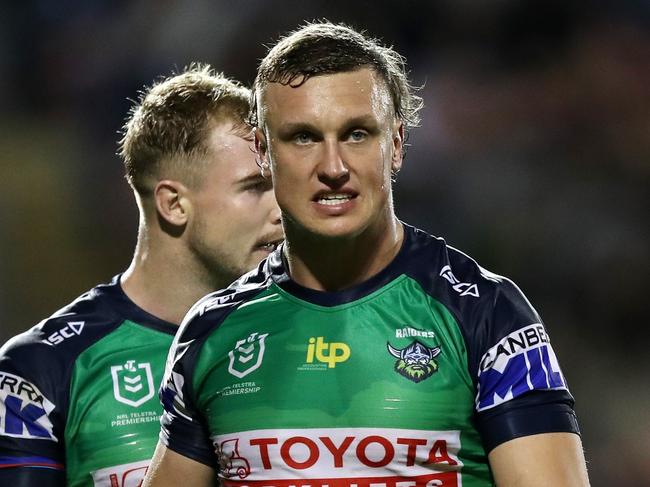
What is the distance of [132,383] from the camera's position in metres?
3.71

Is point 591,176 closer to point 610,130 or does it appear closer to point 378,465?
point 610,130

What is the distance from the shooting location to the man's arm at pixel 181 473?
10.1 ft

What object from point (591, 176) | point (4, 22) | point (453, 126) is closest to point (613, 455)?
point (591, 176)

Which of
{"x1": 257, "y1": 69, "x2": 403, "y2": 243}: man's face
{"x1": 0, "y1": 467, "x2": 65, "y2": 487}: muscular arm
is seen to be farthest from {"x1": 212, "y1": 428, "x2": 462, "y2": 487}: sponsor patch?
{"x1": 0, "y1": 467, "x2": 65, "y2": 487}: muscular arm

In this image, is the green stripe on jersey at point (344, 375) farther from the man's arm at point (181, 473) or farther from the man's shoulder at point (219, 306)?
the man's arm at point (181, 473)

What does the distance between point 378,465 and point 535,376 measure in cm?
47

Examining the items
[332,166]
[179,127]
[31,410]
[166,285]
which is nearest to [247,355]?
[332,166]

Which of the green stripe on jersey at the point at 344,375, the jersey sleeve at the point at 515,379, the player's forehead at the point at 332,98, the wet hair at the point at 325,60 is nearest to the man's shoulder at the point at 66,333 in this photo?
→ the green stripe on jersey at the point at 344,375

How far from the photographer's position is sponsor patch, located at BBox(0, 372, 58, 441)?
11.6 feet

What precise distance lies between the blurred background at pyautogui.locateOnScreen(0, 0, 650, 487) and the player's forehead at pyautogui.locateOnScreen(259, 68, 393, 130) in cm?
392

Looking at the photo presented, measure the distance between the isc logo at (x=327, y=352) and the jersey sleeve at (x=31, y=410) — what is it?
1.10 metres

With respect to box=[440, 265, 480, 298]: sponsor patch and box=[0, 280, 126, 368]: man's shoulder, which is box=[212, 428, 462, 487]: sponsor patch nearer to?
box=[440, 265, 480, 298]: sponsor patch

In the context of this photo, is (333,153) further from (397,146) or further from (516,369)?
(516,369)

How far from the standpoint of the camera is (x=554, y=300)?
6703 mm
